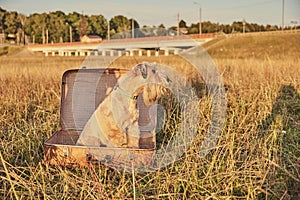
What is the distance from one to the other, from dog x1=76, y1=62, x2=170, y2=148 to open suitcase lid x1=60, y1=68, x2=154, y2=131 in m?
0.65

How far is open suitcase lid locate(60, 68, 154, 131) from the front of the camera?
3830 millimetres

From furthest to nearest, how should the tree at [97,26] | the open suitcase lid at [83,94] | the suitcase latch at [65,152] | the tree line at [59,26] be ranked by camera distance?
the tree at [97,26] → the tree line at [59,26] → the open suitcase lid at [83,94] → the suitcase latch at [65,152]

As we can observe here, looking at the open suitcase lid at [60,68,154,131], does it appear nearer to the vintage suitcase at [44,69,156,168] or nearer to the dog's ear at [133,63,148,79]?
the vintage suitcase at [44,69,156,168]

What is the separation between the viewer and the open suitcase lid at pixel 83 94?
383 centimetres

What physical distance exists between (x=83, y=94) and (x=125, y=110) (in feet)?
3.88

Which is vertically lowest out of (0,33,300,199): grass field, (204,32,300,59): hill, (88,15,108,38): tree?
(0,33,300,199): grass field

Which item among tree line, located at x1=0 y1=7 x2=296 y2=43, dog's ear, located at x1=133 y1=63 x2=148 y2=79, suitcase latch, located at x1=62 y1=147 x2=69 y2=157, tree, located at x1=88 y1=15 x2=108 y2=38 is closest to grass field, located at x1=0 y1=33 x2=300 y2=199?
suitcase latch, located at x1=62 y1=147 x2=69 y2=157

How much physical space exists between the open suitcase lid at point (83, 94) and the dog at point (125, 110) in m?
0.65

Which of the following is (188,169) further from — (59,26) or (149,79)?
(59,26)

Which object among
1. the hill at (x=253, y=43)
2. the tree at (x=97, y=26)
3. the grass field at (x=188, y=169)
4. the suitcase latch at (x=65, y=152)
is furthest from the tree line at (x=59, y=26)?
the suitcase latch at (x=65, y=152)

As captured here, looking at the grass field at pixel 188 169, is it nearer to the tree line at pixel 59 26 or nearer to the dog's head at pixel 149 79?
the dog's head at pixel 149 79

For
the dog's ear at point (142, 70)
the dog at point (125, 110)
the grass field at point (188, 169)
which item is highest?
the dog's ear at point (142, 70)

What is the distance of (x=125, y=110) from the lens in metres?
3.02

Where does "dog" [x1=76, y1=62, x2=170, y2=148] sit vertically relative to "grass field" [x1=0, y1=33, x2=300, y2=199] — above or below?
above
